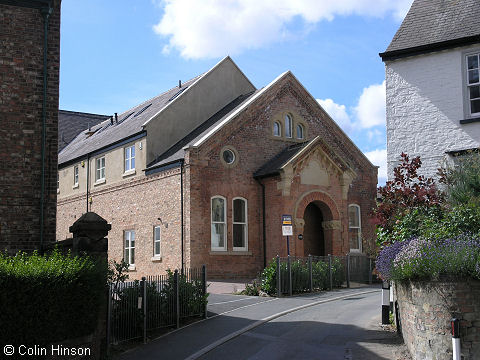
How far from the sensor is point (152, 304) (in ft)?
44.0

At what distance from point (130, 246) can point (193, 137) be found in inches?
247

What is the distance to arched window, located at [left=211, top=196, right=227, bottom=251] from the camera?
25281 mm

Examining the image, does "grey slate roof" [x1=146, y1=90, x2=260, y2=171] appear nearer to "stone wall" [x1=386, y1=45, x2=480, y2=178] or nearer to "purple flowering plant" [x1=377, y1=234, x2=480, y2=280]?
"stone wall" [x1=386, y1=45, x2=480, y2=178]

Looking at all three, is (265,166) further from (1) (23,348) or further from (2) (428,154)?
(1) (23,348)

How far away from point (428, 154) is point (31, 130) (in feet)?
30.0

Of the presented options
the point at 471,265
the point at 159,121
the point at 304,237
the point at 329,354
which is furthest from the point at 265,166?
the point at 471,265


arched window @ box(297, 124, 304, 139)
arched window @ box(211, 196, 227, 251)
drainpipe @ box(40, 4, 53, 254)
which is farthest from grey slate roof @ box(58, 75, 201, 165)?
drainpipe @ box(40, 4, 53, 254)

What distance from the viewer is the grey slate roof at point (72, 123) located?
43344mm

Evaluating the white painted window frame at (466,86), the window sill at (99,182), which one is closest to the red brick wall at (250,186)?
the window sill at (99,182)

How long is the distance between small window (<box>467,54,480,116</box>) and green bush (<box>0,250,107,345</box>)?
9216mm

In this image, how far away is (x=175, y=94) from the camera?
3192cm

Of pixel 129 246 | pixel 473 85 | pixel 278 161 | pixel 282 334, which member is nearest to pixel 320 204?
pixel 278 161

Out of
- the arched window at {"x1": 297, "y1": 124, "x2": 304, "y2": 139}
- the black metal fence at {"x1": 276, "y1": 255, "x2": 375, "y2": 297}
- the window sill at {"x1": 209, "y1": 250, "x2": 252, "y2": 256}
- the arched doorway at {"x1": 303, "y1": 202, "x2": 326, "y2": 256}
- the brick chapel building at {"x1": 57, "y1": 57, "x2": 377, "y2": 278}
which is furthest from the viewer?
the arched window at {"x1": 297, "y1": 124, "x2": 304, "y2": 139}

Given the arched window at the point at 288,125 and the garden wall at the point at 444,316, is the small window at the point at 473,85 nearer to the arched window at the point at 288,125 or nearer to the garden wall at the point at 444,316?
the garden wall at the point at 444,316
